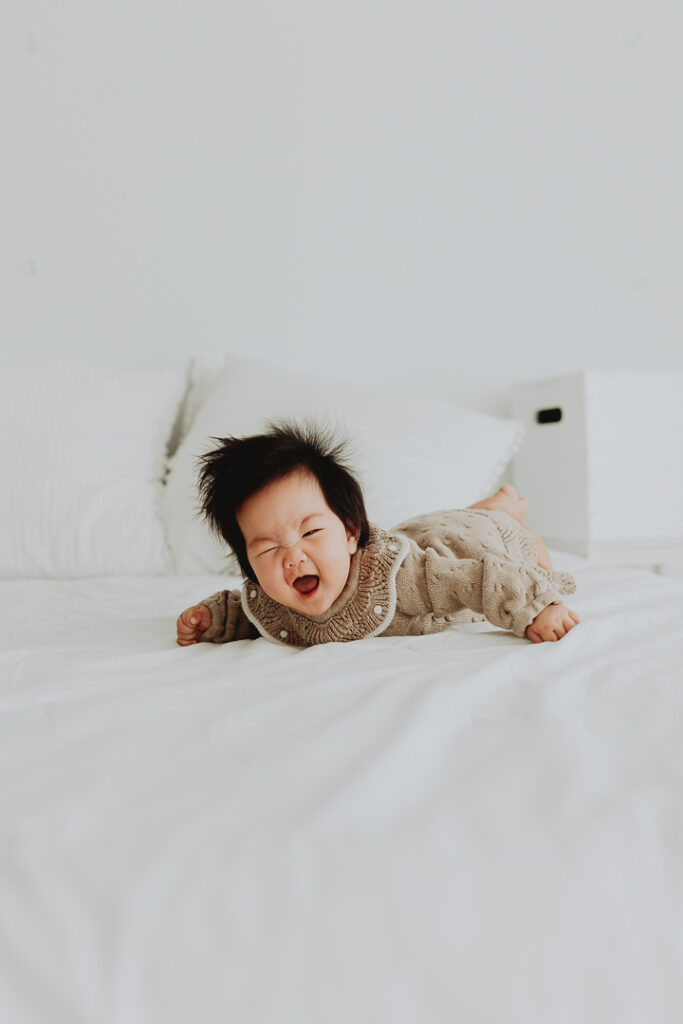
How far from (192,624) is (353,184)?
153 cm

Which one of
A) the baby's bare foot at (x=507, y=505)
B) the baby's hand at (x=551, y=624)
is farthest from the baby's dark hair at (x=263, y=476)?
the baby's bare foot at (x=507, y=505)

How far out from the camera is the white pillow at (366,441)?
145 cm

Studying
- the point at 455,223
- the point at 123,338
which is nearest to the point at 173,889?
the point at 123,338

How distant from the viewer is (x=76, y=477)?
4.93 feet

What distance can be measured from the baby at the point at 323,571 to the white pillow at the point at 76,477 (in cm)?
59

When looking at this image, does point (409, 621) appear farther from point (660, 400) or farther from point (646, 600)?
point (660, 400)

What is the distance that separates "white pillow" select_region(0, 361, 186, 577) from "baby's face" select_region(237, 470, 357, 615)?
27.1 inches

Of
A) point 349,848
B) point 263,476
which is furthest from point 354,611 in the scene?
point 349,848

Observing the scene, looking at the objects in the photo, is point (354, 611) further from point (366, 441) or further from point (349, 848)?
point (366, 441)

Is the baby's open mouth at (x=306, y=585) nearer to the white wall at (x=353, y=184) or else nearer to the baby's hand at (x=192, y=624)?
the baby's hand at (x=192, y=624)

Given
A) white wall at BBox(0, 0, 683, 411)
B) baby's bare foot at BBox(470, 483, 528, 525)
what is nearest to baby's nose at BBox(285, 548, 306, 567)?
baby's bare foot at BBox(470, 483, 528, 525)

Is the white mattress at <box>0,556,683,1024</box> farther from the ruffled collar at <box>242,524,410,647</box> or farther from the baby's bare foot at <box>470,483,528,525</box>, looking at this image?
the baby's bare foot at <box>470,483,528,525</box>

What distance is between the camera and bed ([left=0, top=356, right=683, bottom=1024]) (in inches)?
14.8

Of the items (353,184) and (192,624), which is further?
(353,184)
